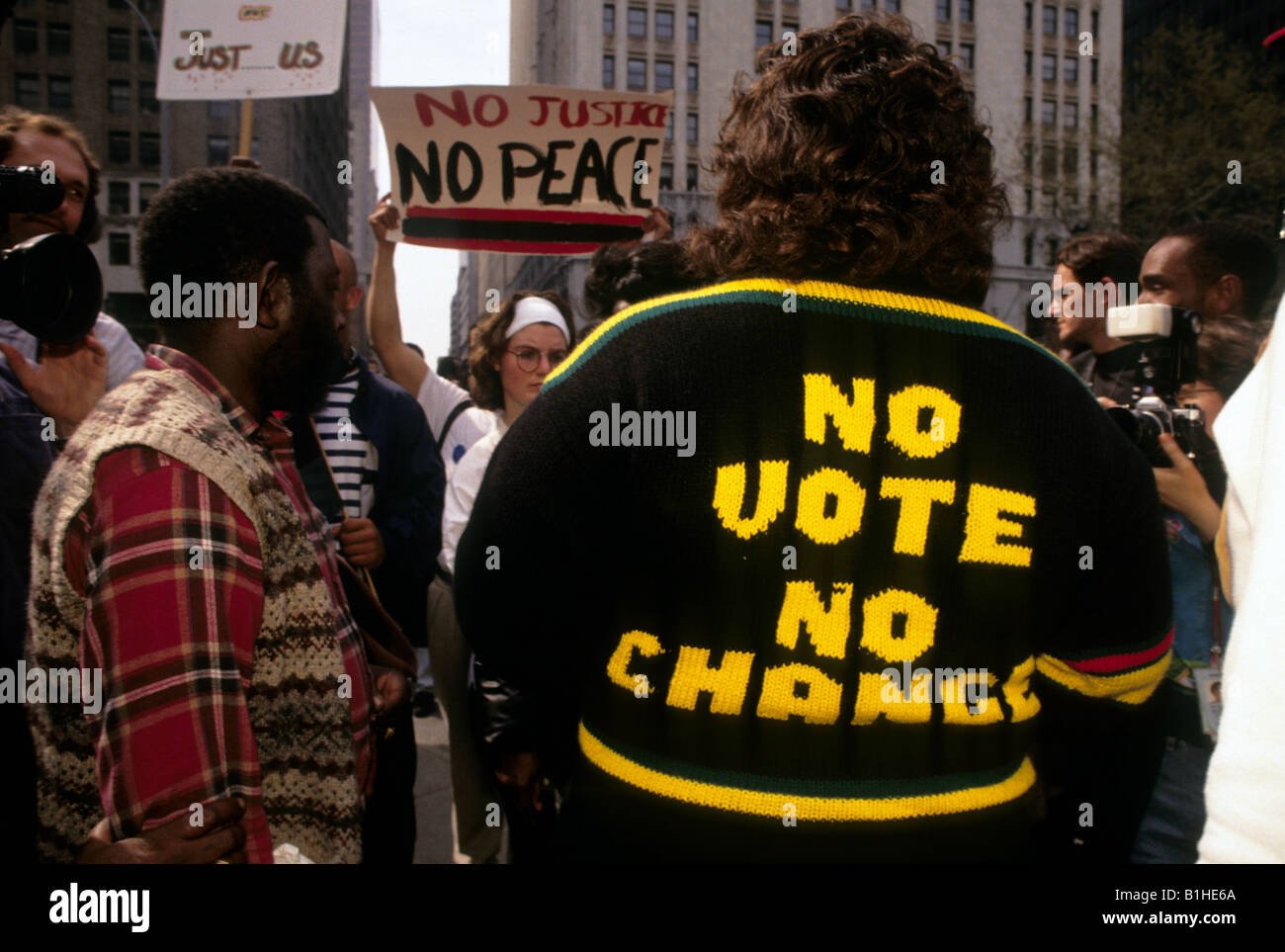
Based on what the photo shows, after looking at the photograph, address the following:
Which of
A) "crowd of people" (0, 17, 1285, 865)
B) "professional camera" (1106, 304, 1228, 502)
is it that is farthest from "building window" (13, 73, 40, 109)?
"professional camera" (1106, 304, 1228, 502)

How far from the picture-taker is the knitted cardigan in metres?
1.28

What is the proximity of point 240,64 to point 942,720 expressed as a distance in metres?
4.09

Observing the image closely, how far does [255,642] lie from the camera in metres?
1.51

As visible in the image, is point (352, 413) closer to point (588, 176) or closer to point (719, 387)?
point (588, 176)

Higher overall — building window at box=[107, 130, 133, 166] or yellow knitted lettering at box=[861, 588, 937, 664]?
building window at box=[107, 130, 133, 166]

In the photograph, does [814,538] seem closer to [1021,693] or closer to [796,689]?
[796,689]

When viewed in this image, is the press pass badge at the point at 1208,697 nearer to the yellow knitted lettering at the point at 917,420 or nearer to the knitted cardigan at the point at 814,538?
the knitted cardigan at the point at 814,538

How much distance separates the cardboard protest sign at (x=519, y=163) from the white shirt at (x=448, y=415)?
2.15 ft

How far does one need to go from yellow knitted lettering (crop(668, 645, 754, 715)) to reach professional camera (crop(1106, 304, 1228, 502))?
131 cm

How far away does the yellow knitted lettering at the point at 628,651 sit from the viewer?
134 cm

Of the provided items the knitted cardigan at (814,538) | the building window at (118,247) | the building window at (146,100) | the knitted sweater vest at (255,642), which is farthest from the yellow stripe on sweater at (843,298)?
the building window at (146,100)

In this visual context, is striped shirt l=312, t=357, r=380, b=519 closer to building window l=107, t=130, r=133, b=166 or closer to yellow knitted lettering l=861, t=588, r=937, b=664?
yellow knitted lettering l=861, t=588, r=937, b=664

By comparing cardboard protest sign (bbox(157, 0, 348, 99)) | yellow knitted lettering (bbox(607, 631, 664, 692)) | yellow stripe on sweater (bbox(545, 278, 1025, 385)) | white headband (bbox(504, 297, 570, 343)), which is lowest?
yellow knitted lettering (bbox(607, 631, 664, 692))

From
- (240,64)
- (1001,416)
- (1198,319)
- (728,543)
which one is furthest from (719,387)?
(240,64)
